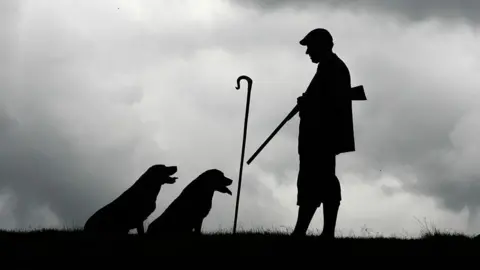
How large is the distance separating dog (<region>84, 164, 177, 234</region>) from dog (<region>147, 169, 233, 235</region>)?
0.29 metres

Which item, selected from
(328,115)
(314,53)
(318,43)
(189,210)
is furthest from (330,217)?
(189,210)

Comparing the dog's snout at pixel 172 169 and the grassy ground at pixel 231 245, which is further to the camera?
the dog's snout at pixel 172 169

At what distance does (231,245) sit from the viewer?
8945mm

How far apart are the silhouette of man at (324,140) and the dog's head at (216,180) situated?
2.83 meters

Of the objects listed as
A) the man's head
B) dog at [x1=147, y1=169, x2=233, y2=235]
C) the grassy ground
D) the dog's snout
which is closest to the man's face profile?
the man's head

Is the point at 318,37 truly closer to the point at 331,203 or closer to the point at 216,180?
the point at 331,203

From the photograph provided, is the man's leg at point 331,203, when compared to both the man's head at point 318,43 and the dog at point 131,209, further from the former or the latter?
the dog at point 131,209

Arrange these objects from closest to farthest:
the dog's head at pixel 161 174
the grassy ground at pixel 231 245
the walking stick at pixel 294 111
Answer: the grassy ground at pixel 231 245, the walking stick at pixel 294 111, the dog's head at pixel 161 174

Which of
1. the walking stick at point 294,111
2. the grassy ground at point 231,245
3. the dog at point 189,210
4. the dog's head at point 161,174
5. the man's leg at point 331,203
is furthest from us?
the dog's head at point 161,174

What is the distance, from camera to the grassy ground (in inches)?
339

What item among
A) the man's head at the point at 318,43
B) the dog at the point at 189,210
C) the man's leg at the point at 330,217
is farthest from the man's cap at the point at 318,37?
the dog at the point at 189,210

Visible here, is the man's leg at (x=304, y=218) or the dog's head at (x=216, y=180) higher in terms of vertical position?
the dog's head at (x=216, y=180)

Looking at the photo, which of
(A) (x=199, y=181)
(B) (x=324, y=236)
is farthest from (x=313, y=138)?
(A) (x=199, y=181)

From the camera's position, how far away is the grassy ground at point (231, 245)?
8.61 m
